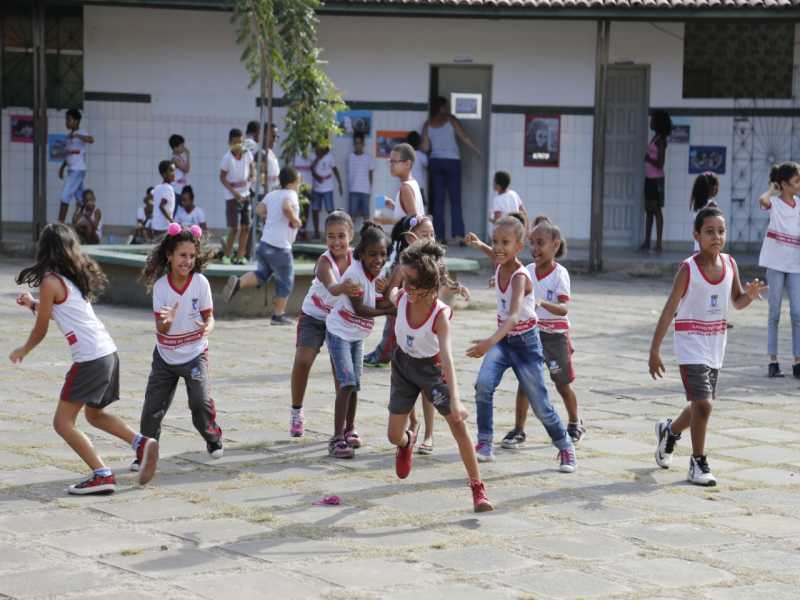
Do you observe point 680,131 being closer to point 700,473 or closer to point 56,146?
point 56,146

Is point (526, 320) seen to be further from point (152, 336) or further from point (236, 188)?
point (236, 188)

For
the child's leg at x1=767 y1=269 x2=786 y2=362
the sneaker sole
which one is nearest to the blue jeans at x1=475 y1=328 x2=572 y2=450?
the sneaker sole

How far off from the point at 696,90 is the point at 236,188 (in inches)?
293

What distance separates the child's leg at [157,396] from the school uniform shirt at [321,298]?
1168mm

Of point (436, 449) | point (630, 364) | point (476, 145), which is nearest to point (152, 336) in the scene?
point (630, 364)

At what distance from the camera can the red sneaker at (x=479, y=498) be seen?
293 inches

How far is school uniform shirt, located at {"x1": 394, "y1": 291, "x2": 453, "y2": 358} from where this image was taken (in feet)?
25.3

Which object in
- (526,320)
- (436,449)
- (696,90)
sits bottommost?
(436,449)

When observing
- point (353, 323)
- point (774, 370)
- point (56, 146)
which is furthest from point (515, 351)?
point (56, 146)

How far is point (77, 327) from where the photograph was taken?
779 cm

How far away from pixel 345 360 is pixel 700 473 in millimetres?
2165

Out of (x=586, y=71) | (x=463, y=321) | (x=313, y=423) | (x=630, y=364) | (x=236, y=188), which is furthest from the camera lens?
(x=586, y=71)

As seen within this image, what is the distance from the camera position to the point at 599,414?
1041 centimetres

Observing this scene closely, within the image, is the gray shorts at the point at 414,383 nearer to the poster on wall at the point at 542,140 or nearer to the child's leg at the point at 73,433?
the child's leg at the point at 73,433
